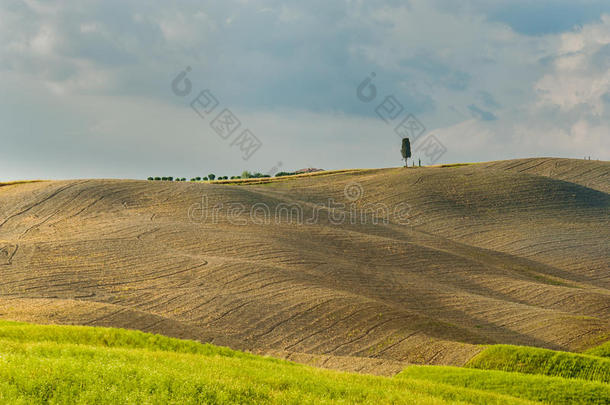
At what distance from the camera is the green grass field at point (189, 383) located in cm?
1005

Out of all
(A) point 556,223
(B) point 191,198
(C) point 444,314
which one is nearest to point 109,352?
(C) point 444,314

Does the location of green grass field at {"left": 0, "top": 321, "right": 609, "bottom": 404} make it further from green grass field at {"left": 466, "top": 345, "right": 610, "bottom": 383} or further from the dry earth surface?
the dry earth surface

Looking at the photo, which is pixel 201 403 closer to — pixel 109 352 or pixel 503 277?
pixel 109 352

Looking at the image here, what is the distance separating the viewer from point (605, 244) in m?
52.8

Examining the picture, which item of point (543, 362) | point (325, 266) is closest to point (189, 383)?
point (543, 362)

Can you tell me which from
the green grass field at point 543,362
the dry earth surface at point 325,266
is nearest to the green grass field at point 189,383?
the green grass field at point 543,362

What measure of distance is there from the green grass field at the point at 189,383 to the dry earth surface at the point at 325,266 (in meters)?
5.84

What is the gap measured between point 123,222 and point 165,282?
14.3m

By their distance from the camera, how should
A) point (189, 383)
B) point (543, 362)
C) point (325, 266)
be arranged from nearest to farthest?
point (189, 383) → point (543, 362) → point (325, 266)

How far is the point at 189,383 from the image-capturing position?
1071cm

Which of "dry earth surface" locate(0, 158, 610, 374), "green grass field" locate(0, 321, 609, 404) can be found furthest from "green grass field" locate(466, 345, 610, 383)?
"green grass field" locate(0, 321, 609, 404)

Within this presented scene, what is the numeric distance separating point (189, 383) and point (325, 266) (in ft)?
81.4

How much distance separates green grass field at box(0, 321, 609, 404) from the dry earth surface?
584cm

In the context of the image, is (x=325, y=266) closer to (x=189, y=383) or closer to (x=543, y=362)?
(x=543, y=362)
